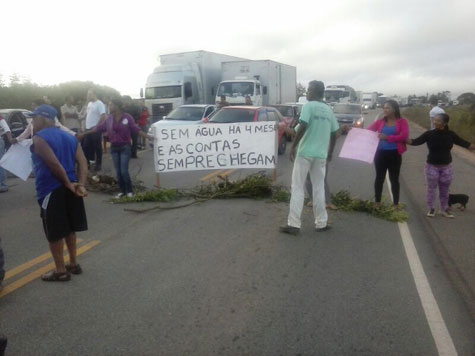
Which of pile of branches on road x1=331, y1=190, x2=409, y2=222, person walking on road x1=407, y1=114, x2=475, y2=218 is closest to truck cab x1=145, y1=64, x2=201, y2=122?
pile of branches on road x1=331, y1=190, x2=409, y2=222

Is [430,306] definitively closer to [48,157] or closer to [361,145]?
[361,145]

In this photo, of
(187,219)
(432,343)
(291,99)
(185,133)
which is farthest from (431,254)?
(291,99)

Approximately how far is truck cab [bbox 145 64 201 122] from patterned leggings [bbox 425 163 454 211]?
57.0 ft

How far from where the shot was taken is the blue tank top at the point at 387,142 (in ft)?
23.4

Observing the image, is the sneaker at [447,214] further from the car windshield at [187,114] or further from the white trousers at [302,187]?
the car windshield at [187,114]

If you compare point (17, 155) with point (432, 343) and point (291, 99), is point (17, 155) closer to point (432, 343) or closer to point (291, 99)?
point (432, 343)

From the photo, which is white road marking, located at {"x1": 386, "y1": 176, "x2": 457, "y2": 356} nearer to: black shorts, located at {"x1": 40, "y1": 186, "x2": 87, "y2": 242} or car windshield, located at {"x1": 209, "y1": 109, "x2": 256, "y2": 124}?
black shorts, located at {"x1": 40, "y1": 186, "x2": 87, "y2": 242}

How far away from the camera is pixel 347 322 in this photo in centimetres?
392

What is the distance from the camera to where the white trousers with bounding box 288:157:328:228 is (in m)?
6.24

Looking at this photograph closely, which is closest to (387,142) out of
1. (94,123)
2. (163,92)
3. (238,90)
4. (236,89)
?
(94,123)

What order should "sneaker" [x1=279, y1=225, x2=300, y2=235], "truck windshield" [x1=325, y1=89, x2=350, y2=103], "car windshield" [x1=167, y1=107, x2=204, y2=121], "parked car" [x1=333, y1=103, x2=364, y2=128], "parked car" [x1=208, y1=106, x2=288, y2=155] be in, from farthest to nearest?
"truck windshield" [x1=325, y1=89, x2=350, y2=103] < "parked car" [x1=333, y1=103, x2=364, y2=128] < "car windshield" [x1=167, y1=107, x2=204, y2=121] < "parked car" [x1=208, y1=106, x2=288, y2=155] < "sneaker" [x1=279, y1=225, x2=300, y2=235]

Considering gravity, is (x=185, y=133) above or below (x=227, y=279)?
above

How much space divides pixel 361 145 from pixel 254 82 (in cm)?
1743

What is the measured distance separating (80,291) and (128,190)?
4.35m
